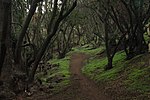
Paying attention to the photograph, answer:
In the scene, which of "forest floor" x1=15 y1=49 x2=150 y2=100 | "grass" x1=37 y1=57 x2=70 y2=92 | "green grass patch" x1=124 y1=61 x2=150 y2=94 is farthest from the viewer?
"grass" x1=37 y1=57 x2=70 y2=92

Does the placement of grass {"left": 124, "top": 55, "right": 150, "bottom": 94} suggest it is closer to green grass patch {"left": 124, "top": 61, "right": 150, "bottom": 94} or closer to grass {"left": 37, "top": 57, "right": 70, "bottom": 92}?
green grass patch {"left": 124, "top": 61, "right": 150, "bottom": 94}

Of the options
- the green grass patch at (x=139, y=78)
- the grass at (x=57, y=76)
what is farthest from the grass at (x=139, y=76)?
the grass at (x=57, y=76)

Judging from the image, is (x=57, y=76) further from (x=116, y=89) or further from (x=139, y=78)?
(x=116, y=89)

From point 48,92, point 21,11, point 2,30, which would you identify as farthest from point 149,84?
point 21,11

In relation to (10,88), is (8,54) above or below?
above

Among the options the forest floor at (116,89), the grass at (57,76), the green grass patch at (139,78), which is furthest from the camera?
the grass at (57,76)

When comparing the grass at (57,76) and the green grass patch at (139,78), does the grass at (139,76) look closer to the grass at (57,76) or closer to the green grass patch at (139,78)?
the green grass patch at (139,78)

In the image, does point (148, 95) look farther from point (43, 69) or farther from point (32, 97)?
point (43, 69)

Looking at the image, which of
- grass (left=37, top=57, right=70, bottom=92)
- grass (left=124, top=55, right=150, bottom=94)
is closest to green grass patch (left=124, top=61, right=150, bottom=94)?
grass (left=124, top=55, right=150, bottom=94)

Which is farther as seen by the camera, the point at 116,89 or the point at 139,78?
the point at 139,78

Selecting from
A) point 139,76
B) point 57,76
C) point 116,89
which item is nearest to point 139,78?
point 139,76

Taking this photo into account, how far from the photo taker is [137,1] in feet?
88.0

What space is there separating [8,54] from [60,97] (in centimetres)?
401

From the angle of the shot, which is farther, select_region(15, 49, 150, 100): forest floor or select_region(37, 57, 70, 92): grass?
select_region(37, 57, 70, 92): grass
